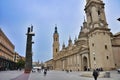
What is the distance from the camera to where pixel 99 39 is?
56125 millimetres

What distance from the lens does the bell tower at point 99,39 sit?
2156 inches

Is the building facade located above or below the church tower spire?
below

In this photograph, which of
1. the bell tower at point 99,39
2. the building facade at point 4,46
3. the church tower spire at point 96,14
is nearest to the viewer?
the bell tower at point 99,39

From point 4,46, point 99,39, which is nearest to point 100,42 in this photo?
point 99,39

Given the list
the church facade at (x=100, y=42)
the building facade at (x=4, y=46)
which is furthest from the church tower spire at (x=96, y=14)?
the building facade at (x=4, y=46)

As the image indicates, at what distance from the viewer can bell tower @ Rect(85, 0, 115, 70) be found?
54750 mm

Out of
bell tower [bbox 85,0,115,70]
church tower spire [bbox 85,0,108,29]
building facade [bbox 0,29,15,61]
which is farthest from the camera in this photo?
building facade [bbox 0,29,15,61]

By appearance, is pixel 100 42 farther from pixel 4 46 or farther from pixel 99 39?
pixel 4 46

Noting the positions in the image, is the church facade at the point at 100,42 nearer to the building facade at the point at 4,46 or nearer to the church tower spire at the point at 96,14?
the church tower spire at the point at 96,14

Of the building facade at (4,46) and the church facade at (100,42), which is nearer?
the church facade at (100,42)

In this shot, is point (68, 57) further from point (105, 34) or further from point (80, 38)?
point (105, 34)

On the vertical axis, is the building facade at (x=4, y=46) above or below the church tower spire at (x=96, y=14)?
below

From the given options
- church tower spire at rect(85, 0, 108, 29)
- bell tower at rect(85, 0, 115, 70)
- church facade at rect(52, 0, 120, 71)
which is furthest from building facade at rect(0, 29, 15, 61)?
church tower spire at rect(85, 0, 108, 29)

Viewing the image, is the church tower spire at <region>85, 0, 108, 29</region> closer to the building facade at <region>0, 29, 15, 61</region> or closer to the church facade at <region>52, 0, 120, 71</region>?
the church facade at <region>52, 0, 120, 71</region>
